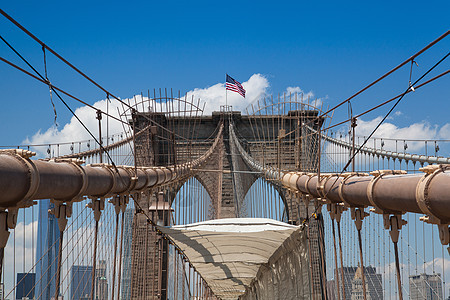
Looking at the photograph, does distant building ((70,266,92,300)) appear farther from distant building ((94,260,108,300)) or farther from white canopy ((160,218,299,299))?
white canopy ((160,218,299,299))

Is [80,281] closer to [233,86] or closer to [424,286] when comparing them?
[424,286]

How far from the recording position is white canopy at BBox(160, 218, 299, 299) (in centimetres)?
706

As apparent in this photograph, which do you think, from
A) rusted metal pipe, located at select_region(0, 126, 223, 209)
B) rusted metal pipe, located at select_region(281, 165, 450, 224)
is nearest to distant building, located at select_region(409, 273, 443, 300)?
rusted metal pipe, located at select_region(281, 165, 450, 224)

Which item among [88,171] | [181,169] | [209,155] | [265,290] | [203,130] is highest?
[203,130]

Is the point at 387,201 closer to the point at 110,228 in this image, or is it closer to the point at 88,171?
the point at 88,171

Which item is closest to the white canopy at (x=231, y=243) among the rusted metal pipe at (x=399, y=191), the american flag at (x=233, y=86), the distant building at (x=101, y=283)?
the distant building at (x=101, y=283)

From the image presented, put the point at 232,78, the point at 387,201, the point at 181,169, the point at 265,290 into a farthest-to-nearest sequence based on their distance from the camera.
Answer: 1. the point at 232,78
2. the point at 181,169
3. the point at 265,290
4. the point at 387,201

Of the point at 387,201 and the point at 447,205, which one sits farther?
the point at 387,201

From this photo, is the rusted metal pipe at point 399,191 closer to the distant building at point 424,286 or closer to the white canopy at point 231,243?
the distant building at point 424,286

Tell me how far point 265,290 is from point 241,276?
1100mm

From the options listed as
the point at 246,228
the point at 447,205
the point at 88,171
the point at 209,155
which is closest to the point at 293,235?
the point at 246,228

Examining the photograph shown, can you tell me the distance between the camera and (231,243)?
770 centimetres

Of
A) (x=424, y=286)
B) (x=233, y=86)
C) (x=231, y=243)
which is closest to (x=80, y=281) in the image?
(x=231, y=243)

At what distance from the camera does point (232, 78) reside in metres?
19.5
